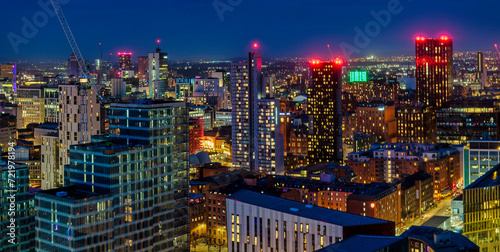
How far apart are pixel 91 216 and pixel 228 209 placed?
9.70m

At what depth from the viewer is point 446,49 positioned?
115 meters

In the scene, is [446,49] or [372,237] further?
[446,49]

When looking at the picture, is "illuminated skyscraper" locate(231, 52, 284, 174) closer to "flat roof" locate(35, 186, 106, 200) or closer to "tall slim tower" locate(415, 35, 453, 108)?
"tall slim tower" locate(415, 35, 453, 108)

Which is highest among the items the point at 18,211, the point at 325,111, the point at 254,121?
the point at 325,111

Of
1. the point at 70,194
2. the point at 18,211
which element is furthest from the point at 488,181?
the point at 18,211

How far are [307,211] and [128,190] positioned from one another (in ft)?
31.3

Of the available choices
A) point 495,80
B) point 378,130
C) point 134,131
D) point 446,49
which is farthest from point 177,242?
point 495,80

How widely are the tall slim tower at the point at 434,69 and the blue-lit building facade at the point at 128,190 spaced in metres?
78.9

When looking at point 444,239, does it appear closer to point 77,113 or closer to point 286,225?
point 286,225

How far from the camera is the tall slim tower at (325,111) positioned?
9962 cm

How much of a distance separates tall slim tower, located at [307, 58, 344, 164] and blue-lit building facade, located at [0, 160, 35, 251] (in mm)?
61094

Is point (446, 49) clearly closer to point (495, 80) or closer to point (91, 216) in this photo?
point (495, 80)

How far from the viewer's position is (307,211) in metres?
41.3

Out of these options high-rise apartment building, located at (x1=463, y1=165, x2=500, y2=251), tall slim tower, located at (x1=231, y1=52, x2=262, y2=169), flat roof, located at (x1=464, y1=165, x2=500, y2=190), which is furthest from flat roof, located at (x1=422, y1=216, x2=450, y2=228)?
tall slim tower, located at (x1=231, y1=52, x2=262, y2=169)
